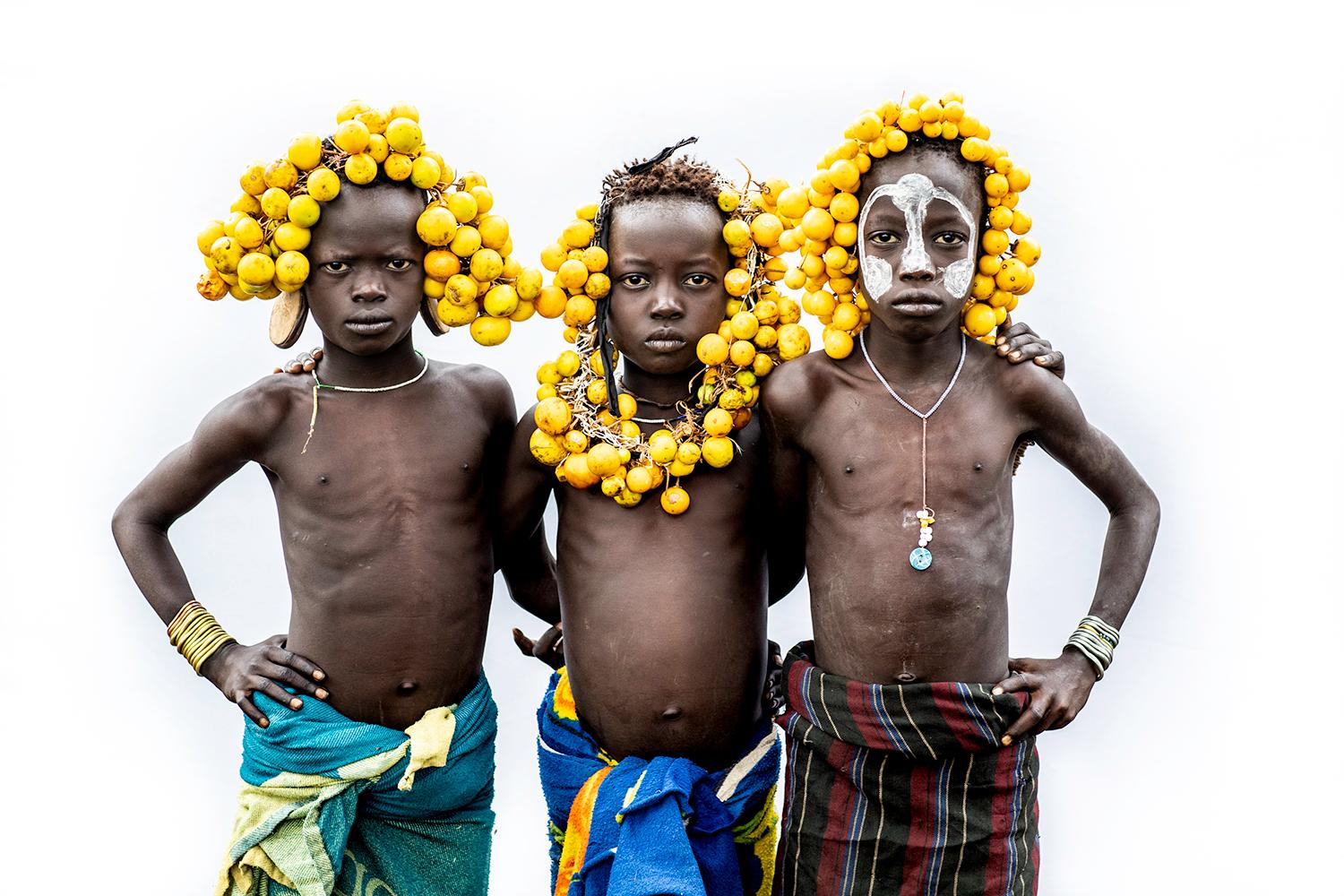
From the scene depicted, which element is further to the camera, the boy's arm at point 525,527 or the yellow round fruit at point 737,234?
the boy's arm at point 525,527

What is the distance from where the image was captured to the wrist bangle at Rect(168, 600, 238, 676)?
3.38 metres

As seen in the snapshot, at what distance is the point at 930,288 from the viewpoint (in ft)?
9.68

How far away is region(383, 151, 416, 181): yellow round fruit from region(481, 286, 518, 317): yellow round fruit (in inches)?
13.0

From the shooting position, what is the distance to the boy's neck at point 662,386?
3.34 meters

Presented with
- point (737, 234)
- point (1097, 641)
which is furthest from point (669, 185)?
point (1097, 641)

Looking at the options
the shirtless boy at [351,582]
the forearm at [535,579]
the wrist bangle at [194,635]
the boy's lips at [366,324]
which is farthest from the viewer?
the forearm at [535,579]

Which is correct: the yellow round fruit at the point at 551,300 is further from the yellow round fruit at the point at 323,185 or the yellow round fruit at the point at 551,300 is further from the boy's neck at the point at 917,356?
the boy's neck at the point at 917,356

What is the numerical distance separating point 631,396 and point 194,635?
121 centimetres

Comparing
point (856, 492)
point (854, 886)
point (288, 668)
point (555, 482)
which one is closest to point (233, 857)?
point (288, 668)

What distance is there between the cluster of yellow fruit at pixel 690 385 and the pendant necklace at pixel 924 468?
28 cm

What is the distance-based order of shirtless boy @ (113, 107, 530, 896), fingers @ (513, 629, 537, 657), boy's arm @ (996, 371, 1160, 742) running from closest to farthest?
boy's arm @ (996, 371, 1160, 742) < shirtless boy @ (113, 107, 530, 896) < fingers @ (513, 629, 537, 657)

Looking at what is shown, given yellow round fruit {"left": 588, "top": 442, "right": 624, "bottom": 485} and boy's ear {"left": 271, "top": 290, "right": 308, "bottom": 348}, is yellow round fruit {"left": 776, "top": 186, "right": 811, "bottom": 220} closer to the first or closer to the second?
yellow round fruit {"left": 588, "top": 442, "right": 624, "bottom": 485}

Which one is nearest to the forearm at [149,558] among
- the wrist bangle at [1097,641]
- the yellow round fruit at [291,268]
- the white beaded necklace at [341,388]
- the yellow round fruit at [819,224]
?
the white beaded necklace at [341,388]

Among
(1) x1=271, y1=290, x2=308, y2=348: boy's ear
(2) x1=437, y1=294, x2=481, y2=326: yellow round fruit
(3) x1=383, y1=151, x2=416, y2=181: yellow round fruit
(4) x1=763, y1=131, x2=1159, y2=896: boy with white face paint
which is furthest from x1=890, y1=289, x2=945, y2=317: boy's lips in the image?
(1) x1=271, y1=290, x2=308, y2=348: boy's ear
